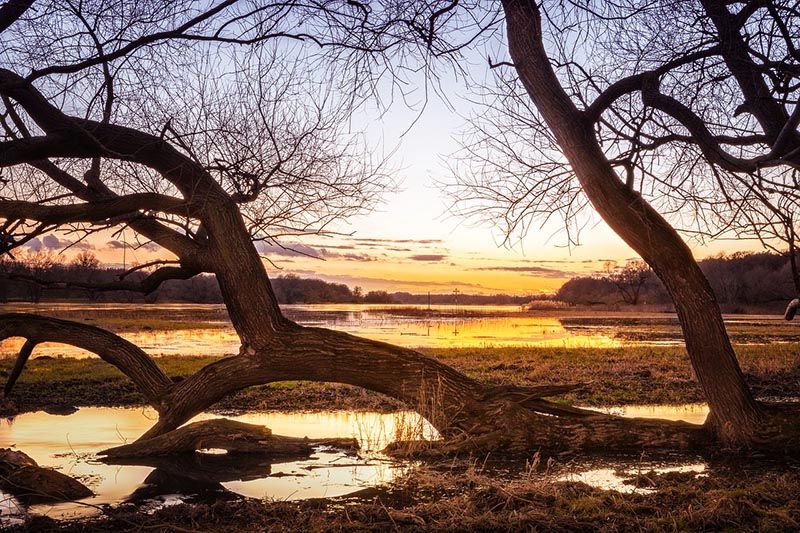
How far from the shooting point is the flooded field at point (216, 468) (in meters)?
7.66

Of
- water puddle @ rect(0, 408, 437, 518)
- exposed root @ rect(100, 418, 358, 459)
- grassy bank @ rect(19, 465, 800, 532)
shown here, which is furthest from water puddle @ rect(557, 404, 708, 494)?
exposed root @ rect(100, 418, 358, 459)

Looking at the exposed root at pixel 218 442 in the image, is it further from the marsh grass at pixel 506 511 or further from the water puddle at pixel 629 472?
the water puddle at pixel 629 472

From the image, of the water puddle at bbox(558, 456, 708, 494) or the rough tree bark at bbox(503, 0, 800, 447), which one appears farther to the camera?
the rough tree bark at bbox(503, 0, 800, 447)

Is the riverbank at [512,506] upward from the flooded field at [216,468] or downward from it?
upward

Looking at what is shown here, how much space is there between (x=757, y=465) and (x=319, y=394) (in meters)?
8.37

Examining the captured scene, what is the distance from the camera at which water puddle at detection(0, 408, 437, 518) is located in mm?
7676

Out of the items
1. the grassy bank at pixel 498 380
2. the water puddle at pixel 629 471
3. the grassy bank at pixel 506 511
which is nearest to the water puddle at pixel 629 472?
the water puddle at pixel 629 471

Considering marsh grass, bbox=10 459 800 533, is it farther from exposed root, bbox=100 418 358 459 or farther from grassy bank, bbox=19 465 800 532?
exposed root, bbox=100 418 358 459

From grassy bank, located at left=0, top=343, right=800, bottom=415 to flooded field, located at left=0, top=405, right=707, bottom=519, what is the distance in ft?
6.33

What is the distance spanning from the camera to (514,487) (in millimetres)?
6957

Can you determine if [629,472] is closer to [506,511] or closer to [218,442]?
[506,511]

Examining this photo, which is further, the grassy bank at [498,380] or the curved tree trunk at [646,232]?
the grassy bank at [498,380]

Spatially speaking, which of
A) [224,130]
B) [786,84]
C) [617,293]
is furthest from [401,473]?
[617,293]

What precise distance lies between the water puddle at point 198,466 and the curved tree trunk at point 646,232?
3.52m
